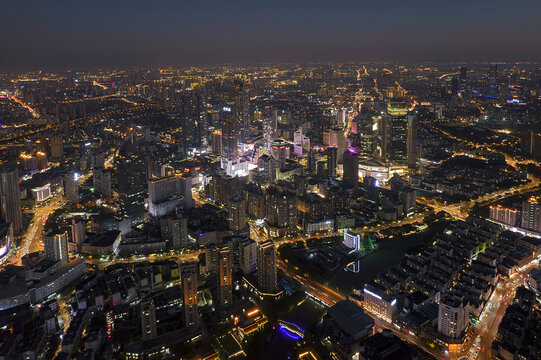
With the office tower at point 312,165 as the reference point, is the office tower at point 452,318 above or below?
below

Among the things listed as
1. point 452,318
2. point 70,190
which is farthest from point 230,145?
point 452,318

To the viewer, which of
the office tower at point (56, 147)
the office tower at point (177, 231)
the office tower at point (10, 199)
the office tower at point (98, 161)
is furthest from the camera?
the office tower at point (56, 147)

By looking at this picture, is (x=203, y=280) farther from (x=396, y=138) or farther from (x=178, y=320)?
(x=396, y=138)

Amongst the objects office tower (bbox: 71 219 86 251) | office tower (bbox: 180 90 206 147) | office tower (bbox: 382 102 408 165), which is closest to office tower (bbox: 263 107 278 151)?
office tower (bbox: 180 90 206 147)

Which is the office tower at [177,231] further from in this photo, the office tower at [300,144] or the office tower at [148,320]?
the office tower at [300,144]

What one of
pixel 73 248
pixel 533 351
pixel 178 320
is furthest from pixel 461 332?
pixel 73 248

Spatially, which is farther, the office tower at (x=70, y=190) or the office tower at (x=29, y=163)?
the office tower at (x=29, y=163)

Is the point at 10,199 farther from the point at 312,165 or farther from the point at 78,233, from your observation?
the point at 312,165

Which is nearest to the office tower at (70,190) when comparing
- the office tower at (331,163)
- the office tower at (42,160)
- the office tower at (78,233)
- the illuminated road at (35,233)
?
the illuminated road at (35,233)
